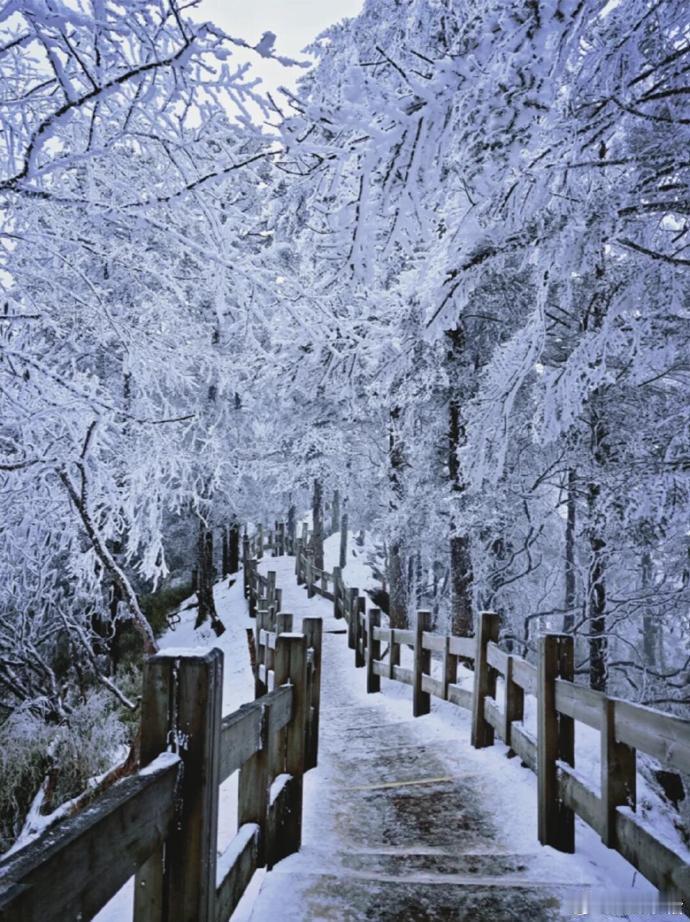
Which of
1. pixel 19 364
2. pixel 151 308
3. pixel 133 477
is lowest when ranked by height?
pixel 133 477

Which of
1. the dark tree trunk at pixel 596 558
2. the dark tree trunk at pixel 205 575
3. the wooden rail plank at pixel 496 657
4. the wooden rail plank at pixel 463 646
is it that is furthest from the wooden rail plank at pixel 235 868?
the dark tree trunk at pixel 205 575

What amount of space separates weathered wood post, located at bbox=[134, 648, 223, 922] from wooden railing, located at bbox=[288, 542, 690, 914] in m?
2.02

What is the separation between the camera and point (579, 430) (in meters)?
10.1

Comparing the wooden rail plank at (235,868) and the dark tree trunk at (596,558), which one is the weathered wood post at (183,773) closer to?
the wooden rail plank at (235,868)

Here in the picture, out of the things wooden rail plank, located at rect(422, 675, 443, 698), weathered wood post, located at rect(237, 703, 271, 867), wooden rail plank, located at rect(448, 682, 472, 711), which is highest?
weathered wood post, located at rect(237, 703, 271, 867)

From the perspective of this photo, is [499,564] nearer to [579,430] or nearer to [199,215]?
[579,430]

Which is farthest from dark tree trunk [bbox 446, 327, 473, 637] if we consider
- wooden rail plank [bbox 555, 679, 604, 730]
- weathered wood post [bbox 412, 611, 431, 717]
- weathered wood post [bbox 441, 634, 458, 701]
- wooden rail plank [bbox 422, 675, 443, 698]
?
wooden rail plank [bbox 555, 679, 604, 730]

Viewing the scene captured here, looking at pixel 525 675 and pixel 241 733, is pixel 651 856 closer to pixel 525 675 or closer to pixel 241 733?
pixel 241 733

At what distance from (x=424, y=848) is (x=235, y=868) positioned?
6.52ft

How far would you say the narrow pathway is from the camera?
3295 millimetres

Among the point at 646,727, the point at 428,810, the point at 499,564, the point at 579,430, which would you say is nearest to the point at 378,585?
the point at 499,564

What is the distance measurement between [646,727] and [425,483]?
30.5ft

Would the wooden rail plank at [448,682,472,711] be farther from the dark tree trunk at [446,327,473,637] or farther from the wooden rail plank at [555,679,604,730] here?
the dark tree trunk at [446,327,473,637]

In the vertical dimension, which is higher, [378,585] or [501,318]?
[501,318]
